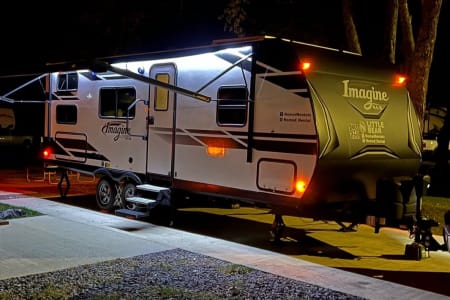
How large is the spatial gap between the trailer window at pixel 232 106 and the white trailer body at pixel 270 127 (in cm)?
2

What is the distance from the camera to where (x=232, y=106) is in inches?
400

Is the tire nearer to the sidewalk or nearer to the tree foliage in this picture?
the sidewalk

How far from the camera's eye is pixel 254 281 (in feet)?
24.7

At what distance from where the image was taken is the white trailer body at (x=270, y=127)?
9000 mm

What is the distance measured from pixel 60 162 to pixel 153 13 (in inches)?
426

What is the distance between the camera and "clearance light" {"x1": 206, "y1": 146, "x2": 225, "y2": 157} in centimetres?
1030

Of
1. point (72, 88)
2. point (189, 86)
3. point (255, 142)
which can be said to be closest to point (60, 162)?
point (72, 88)

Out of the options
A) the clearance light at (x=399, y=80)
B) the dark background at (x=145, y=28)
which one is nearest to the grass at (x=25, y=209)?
the dark background at (x=145, y=28)

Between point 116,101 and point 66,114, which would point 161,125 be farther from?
point 66,114

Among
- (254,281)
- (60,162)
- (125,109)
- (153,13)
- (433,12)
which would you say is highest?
(153,13)

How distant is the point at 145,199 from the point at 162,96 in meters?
2.00

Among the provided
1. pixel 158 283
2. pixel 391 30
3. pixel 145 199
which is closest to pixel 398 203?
pixel 158 283

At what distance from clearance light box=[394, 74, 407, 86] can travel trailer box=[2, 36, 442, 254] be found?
0.21 feet

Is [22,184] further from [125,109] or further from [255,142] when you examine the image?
[255,142]
